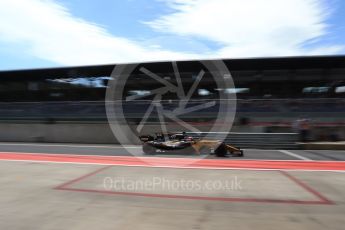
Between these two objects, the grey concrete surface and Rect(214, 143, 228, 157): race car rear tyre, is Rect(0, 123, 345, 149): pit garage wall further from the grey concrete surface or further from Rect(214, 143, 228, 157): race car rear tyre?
the grey concrete surface

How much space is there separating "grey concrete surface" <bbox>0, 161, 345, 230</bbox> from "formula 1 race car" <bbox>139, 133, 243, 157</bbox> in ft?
16.6

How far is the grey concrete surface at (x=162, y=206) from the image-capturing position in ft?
19.8

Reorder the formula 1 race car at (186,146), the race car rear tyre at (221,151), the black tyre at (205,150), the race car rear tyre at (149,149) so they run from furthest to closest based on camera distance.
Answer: the race car rear tyre at (149,149) < the black tyre at (205,150) < the formula 1 race car at (186,146) < the race car rear tyre at (221,151)

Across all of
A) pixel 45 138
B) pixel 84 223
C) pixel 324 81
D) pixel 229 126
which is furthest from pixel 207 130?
pixel 84 223

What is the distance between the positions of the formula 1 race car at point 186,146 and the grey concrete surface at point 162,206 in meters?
5.05

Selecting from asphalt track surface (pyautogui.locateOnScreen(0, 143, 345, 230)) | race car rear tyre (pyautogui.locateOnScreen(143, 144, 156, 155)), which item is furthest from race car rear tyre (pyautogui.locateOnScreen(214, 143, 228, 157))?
race car rear tyre (pyautogui.locateOnScreen(143, 144, 156, 155))

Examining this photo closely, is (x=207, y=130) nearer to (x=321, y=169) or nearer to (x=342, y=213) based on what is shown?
(x=321, y=169)

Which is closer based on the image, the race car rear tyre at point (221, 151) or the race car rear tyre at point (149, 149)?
the race car rear tyre at point (221, 151)

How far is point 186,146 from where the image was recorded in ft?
52.3

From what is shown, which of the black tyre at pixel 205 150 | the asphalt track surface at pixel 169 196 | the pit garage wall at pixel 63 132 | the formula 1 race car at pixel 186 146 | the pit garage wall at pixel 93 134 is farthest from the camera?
the pit garage wall at pixel 63 132

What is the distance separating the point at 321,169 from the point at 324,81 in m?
22.3

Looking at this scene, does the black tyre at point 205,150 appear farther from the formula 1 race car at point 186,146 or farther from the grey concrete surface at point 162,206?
the grey concrete surface at point 162,206

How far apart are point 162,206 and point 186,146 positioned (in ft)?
29.0

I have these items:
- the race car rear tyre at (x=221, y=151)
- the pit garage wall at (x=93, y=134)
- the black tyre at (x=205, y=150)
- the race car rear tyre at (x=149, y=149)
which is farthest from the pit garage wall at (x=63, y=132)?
the race car rear tyre at (x=221, y=151)
